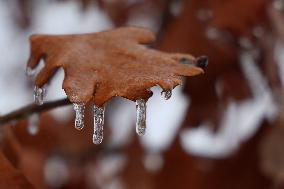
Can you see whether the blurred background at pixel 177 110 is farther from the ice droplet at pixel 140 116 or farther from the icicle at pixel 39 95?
the ice droplet at pixel 140 116

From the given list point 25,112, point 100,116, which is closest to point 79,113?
point 100,116

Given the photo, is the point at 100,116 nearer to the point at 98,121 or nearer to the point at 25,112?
the point at 98,121

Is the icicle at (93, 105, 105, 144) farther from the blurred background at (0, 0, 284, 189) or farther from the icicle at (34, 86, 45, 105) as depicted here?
the blurred background at (0, 0, 284, 189)

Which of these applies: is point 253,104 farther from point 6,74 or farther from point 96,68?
point 96,68

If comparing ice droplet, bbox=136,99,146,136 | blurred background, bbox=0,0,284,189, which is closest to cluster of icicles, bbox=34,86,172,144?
ice droplet, bbox=136,99,146,136

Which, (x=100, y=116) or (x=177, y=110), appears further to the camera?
(x=177, y=110)

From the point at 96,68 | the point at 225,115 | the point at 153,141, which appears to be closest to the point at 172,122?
the point at 153,141
